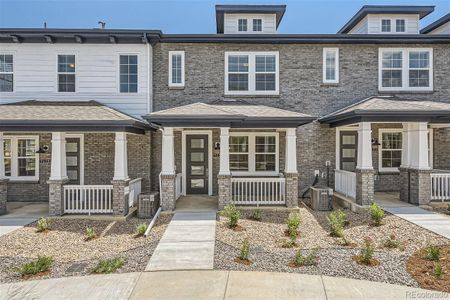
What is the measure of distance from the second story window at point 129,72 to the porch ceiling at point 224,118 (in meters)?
2.99

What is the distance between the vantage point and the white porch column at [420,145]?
9992 millimetres

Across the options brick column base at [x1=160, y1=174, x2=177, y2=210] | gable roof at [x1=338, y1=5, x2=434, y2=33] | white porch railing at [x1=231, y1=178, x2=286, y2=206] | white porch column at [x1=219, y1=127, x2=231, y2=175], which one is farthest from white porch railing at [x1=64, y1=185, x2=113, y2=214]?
gable roof at [x1=338, y1=5, x2=434, y2=33]

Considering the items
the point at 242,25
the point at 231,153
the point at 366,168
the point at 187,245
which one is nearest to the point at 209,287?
the point at 187,245

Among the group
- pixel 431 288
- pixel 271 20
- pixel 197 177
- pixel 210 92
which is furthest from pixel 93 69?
pixel 431 288

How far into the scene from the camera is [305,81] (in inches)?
494

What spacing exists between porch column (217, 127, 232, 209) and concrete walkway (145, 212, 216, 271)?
0.76 m

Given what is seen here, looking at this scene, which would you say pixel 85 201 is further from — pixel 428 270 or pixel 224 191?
pixel 428 270

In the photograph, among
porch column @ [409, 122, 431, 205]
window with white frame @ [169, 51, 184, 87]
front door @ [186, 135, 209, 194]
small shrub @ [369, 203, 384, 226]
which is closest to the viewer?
small shrub @ [369, 203, 384, 226]

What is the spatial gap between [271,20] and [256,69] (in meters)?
3.15

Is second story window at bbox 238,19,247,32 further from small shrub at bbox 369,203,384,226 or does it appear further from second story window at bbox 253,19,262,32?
small shrub at bbox 369,203,384,226

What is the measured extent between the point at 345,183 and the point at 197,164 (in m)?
5.86

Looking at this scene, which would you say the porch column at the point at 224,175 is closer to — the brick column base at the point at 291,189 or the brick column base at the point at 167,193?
the brick column base at the point at 167,193

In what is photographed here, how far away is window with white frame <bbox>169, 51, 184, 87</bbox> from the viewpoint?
12.4m

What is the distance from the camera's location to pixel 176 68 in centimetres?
1248
